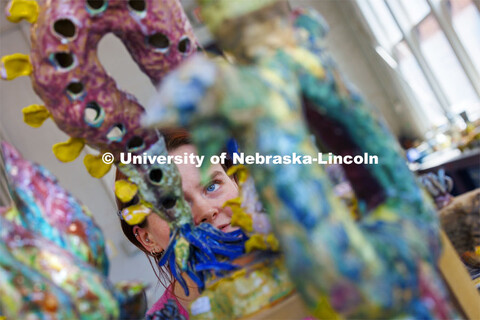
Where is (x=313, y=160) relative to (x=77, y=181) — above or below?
below

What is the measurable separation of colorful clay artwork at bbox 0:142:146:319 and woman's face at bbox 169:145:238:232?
1.07 ft

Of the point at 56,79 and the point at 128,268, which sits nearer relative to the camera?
the point at 56,79

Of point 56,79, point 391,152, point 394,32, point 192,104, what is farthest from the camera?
point 394,32

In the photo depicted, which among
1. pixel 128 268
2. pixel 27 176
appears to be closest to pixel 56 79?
pixel 27 176

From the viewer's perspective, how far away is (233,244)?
0.74 metres

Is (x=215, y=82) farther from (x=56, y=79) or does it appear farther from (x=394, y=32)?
(x=394, y=32)

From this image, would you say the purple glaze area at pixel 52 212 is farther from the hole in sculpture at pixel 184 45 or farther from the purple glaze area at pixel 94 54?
the hole in sculpture at pixel 184 45

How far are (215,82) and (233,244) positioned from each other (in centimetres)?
39

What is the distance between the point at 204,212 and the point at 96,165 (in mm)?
209

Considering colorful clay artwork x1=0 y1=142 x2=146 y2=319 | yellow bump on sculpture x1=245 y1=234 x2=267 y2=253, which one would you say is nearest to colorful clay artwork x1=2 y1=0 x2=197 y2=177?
colorful clay artwork x1=0 y1=142 x2=146 y2=319

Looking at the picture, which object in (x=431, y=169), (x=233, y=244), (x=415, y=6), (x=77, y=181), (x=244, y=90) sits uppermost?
(x=415, y=6)

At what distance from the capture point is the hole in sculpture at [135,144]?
69 centimetres

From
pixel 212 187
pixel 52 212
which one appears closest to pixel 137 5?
pixel 52 212

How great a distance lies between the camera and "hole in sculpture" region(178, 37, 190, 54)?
65cm
